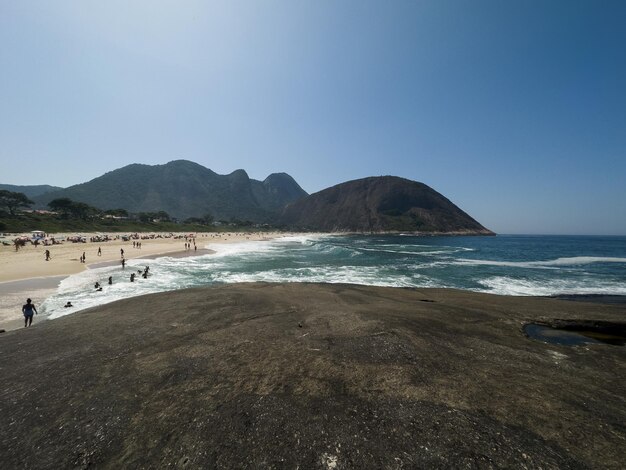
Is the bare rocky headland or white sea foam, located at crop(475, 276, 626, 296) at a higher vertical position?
the bare rocky headland

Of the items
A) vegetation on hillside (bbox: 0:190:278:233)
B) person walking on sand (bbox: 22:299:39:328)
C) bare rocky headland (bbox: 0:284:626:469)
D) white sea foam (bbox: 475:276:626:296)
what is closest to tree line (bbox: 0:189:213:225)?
vegetation on hillside (bbox: 0:190:278:233)

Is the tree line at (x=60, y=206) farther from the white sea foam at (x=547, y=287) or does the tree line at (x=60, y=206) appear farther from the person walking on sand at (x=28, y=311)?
the white sea foam at (x=547, y=287)

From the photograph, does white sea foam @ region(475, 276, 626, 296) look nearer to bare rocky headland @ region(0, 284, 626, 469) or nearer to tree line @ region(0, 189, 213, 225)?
bare rocky headland @ region(0, 284, 626, 469)

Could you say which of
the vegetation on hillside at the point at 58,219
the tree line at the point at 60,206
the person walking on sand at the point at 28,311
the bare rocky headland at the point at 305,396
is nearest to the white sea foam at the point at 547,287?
the bare rocky headland at the point at 305,396

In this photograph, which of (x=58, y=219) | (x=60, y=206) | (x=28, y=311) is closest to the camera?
(x=28, y=311)

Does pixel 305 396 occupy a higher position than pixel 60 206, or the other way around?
pixel 60 206

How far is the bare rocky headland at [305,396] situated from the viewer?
430 cm

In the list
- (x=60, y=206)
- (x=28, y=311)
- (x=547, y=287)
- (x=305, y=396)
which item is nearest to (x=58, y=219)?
(x=60, y=206)

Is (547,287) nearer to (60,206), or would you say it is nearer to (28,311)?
A: (28,311)

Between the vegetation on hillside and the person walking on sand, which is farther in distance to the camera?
the vegetation on hillside

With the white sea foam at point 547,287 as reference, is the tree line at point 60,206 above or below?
above

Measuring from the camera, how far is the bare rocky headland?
14.1 ft

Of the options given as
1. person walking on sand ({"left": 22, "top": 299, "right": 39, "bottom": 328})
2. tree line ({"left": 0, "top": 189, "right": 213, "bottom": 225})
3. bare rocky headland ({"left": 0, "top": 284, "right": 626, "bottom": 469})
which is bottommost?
person walking on sand ({"left": 22, "top": 299, "right": 39, "bottom": 328})

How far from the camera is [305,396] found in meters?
5.61
